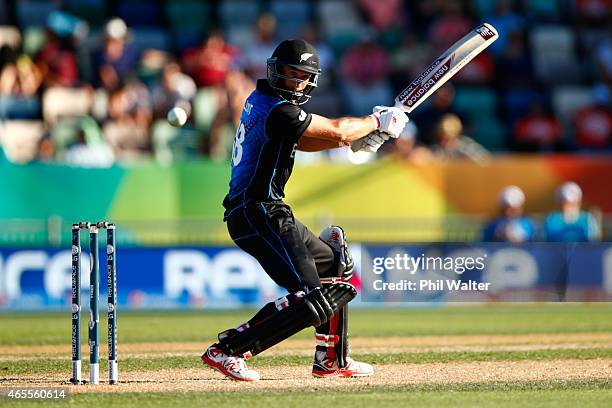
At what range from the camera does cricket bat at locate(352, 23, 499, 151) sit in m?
8.73

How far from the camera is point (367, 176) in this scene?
16891 millimetres

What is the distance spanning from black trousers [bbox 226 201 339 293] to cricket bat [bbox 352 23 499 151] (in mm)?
1260

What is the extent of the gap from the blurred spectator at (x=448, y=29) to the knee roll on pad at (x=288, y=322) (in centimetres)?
1253

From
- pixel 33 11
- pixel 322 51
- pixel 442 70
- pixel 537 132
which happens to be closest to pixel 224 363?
pixel 442 70

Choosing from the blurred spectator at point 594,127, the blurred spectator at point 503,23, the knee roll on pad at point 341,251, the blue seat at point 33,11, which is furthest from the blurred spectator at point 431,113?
the knee roll on pad at point 341,251

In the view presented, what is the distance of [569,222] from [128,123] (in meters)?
6.36

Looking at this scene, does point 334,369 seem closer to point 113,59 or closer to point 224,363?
point 224,363

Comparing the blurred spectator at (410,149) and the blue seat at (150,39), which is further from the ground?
the blue seat at (150,39)

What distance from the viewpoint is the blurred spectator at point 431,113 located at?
60.3 feet

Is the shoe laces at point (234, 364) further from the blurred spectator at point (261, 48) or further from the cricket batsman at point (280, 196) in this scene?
the blurred spectator at point (261, 48)

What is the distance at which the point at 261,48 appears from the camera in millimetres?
19328

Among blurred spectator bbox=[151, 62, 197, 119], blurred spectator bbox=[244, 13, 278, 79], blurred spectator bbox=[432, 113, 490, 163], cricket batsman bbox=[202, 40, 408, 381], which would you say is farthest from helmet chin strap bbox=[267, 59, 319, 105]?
blurred spectator bbox=[244, 13, 278, 79]

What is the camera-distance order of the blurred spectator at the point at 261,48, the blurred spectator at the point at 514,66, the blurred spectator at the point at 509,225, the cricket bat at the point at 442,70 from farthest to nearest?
the blurred spectator at the point at 514,66 → the blurred spectator at the point at 261,48 → the blurred spectator at the point at 509,225 → the cricket bat at the point at 442,70

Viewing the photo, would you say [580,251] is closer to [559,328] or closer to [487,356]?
[559,328]
